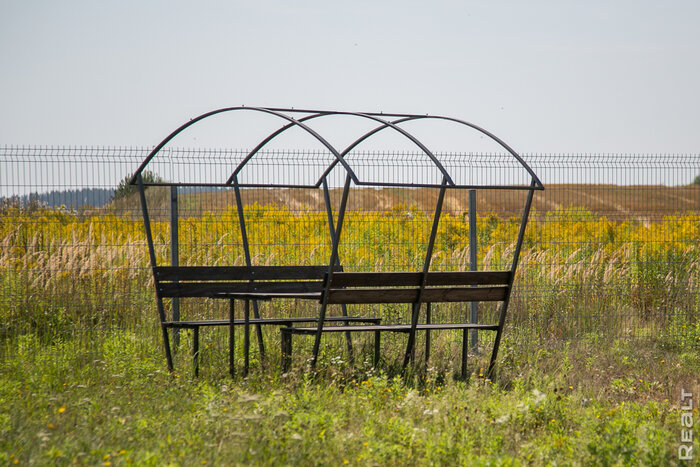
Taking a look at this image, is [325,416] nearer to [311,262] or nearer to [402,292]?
[402,292]

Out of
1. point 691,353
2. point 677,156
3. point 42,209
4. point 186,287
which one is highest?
point 677,156

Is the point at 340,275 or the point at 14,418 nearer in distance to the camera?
the point at 14,418

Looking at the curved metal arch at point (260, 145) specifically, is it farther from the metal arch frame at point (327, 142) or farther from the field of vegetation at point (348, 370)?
the field of vegetation at point (348, 370)

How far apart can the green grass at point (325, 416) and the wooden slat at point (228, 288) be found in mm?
627

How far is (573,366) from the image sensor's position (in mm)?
6961

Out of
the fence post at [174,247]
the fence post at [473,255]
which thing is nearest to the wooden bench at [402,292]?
the fence post at [473,255]

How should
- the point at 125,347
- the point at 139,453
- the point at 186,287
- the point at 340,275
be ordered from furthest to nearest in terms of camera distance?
the point at 125,347 < the point at 186,287 < the point at 340,275 < the point at 139,453

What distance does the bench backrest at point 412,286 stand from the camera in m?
5.81

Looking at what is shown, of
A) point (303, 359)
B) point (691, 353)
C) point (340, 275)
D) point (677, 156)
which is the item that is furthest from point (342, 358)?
point (677, 156)

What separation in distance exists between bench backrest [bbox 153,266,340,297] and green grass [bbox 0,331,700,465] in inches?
26.0

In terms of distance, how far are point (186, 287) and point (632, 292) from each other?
5.55 m

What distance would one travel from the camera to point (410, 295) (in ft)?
20.1

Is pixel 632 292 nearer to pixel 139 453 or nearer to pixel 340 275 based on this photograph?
pixel 340 275

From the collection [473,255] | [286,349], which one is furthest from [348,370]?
[473,255]
